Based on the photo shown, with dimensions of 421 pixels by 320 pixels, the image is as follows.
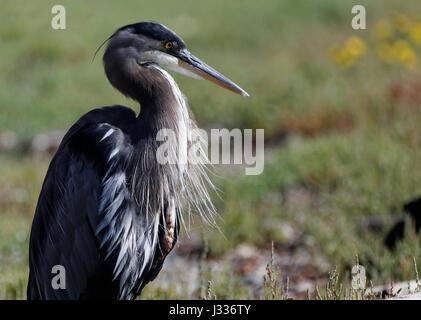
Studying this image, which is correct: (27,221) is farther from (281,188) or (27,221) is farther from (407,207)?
(407,207)

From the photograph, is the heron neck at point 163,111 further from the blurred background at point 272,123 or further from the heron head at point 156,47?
the blurred background at point 272,123

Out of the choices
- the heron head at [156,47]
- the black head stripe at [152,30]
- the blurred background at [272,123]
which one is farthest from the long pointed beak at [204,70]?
the blurred background at [272,123]

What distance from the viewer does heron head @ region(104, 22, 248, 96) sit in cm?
393

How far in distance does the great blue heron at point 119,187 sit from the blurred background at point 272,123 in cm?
76

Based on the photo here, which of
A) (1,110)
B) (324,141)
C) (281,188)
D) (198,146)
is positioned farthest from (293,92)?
(198,146)

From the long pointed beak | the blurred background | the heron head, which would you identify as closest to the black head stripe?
the heron head

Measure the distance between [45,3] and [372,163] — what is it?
517 inches

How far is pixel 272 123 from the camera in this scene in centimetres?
1118

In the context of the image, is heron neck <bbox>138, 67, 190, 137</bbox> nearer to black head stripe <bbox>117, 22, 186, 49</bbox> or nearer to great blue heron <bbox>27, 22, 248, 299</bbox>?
great blue heron <bbox>27, 22, 248, 299</bbox>

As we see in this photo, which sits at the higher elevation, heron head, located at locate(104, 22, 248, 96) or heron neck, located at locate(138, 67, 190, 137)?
heron head, located at locate(104, 22, 248, 96)

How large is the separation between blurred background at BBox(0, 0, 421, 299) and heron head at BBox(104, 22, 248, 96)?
3.86 feet

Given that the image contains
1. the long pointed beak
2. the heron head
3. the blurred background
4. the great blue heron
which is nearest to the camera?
the great blue heron

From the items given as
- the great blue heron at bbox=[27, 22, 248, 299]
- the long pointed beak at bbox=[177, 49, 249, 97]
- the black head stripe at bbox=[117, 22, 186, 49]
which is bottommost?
the great blue heron at bbox=[27, 22, 248, 299]

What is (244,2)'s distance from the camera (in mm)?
19672
